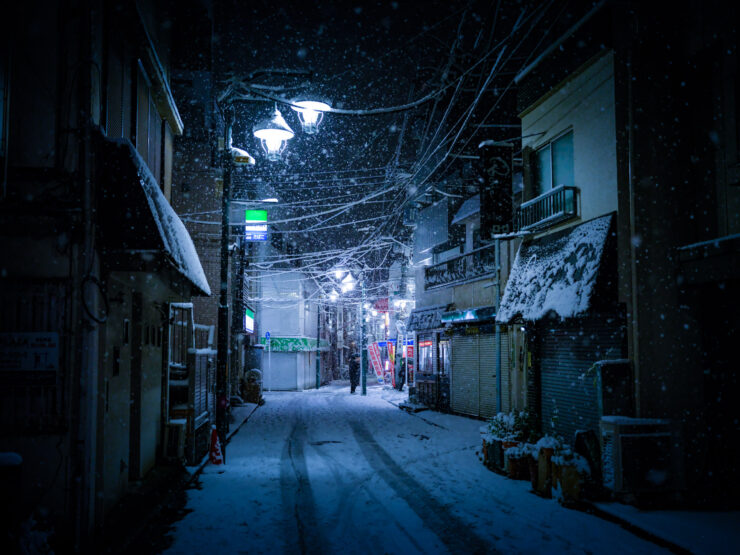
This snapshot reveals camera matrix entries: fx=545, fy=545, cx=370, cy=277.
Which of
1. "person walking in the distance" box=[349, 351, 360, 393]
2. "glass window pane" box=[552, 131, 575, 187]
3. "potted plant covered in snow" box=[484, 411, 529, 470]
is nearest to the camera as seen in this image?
"potted plant covered in snow" box=[484, 411, 529, 470]

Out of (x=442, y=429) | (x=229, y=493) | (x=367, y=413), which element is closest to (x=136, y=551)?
→ (x=229, y=493)

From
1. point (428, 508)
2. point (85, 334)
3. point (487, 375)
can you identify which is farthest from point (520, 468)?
point (487, 375)

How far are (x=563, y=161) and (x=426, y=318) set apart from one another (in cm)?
1442

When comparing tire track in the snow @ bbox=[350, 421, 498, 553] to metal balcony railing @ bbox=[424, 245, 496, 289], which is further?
metal balcony railing @ bbox=[424, 245, 496, 289]

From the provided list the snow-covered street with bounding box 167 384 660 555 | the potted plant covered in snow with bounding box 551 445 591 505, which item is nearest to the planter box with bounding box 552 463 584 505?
the potted plant covered in snow with bounding box 551 445 591 505

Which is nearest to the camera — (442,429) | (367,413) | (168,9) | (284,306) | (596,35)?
(596,35)

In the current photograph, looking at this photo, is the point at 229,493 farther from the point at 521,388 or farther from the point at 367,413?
the point at 367,413

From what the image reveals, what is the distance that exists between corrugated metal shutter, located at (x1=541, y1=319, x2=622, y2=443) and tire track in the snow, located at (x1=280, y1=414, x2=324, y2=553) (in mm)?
5390

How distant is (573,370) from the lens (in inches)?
480

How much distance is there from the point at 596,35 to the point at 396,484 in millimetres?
9921

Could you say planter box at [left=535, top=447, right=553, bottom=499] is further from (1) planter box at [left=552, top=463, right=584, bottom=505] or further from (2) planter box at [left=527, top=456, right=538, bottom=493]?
(1) planter box at [left=552, top=463, right=584, bottom=505]

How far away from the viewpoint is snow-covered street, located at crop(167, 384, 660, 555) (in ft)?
22.9

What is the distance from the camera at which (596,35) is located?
11281mm

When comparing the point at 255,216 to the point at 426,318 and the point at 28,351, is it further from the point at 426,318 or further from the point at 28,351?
the point at 28,351
